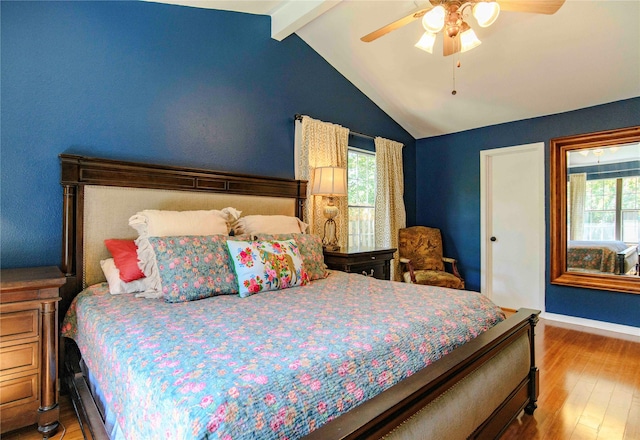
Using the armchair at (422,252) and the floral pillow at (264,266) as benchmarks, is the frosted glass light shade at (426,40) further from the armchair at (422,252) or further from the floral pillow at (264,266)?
the armchair at (422,252)

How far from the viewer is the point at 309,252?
2549 mm

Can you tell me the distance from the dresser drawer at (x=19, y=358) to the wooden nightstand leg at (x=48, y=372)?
4 cm

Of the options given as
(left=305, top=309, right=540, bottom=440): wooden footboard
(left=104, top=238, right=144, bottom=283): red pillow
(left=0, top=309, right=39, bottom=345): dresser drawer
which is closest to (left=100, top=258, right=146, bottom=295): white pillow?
(left=104, top=238, right=144, bottom=283): red pillow

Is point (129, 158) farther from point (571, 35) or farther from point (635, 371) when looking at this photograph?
point (635, 371)

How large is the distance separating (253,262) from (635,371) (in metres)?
3.04

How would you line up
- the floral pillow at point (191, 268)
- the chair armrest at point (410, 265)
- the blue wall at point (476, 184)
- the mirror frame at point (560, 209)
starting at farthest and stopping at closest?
the chair armrest at point (410, 265)
the mirror frame at point (560, 209)
the blue wall at point (476, 184)
the floral pillow at point (191, 268)

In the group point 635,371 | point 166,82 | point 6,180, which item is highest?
point 166,82

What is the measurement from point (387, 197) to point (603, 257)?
8.07ft

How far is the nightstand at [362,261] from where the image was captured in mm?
3146

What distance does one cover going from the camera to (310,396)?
942 millimetres

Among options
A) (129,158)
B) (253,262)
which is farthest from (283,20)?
(253,262)

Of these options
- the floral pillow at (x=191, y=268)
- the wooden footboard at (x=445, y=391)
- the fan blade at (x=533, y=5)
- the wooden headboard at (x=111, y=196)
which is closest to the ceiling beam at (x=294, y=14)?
the fan blade at (x=533, y=5)

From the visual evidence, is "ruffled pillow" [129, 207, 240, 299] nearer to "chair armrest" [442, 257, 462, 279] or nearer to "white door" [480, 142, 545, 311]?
"chair armrest" [442, 257, 462, 279]

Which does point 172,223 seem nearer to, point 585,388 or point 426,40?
point 426,40
